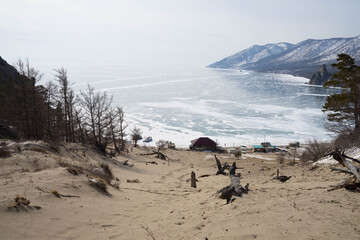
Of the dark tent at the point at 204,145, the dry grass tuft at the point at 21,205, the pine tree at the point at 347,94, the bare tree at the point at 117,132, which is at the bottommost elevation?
the dark tent at the point at 204,145

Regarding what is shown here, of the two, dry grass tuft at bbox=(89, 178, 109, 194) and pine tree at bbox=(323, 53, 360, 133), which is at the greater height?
pine tree at bbox=(323, 53, 360, 133)

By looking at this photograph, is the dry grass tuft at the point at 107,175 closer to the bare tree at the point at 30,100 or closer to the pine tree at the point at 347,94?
the bare tree at the point at 30,100

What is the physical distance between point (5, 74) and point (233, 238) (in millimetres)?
47645

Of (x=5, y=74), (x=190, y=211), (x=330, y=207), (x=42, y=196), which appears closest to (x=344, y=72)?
(x=330, y=207)

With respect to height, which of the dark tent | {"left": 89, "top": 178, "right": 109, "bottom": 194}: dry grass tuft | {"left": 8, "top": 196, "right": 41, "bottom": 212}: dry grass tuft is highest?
{"left": 8, "top": 196, "right": 41, "bottom": 212}: dry grass tuft

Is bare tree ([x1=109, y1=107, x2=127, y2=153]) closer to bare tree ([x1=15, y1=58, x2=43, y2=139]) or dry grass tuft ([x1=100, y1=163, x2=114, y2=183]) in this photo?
bare tree ([x1=15, y1=58, x2=43, y2=139])

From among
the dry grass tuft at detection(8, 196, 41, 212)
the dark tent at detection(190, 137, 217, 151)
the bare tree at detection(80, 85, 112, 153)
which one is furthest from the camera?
the dark tent at detection(190, 137, 217, 151)

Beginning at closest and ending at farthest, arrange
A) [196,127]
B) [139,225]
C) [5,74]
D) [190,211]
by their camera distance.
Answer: [139,225] → [190,211] → [5,74] → [196,127]

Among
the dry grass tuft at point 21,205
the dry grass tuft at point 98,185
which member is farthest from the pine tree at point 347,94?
the dry grass tuft at point 21,205

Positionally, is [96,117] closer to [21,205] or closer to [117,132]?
[117,132]

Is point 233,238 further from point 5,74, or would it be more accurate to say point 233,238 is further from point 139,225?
point 5,74

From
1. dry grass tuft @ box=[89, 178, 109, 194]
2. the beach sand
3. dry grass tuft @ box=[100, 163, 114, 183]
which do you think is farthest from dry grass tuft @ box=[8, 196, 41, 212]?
dry grass tuft @ box=[100, 163, 114, 183]

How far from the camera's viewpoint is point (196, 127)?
57031 mm

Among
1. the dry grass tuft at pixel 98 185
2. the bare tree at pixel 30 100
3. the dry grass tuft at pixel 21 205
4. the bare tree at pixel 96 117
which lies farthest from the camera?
the bare tree at pixel 96 117
